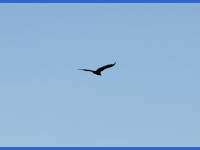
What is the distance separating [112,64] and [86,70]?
3273 millimetres

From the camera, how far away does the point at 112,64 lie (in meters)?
51.9

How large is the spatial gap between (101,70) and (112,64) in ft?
9.43

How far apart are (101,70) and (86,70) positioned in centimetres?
205

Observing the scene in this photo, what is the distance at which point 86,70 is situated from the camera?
53250 millimetres

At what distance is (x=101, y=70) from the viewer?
178ft
